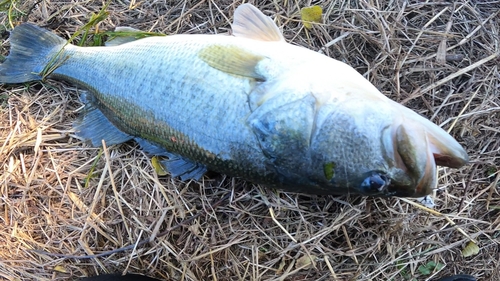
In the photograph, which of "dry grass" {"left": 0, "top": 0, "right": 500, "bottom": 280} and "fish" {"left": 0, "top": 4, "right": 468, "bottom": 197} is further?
"dry grass" {"left": 0, "top": 0, "right": 500, "bottom": 280}

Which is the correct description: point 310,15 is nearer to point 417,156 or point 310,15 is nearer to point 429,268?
point 417,156

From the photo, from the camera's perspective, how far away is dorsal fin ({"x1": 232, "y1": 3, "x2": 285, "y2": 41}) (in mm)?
2744

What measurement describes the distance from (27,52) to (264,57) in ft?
6.81

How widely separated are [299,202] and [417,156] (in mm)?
1041

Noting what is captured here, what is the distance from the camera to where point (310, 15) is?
3.04m

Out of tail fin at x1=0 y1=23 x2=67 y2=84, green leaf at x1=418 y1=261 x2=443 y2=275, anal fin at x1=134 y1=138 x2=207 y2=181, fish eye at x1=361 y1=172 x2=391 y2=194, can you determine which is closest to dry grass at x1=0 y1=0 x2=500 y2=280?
green leaf at x1=418 y1=261 x2=443 y2=275

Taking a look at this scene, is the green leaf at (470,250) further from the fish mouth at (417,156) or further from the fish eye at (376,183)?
the fish eye at (376,183)

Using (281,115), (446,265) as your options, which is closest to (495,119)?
(446,265)

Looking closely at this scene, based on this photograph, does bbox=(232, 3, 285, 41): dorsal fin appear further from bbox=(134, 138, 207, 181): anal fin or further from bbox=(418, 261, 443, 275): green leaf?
bbox=(418, 261, 443, 275): green leaf

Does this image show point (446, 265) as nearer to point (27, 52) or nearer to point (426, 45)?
point (426, 45)

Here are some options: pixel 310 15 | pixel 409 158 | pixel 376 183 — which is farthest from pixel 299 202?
pixel 310 15

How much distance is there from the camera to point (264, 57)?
2.48m

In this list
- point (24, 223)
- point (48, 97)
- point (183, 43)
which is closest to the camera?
point (183, 43)

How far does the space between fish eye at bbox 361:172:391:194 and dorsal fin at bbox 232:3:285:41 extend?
46.0 inches
